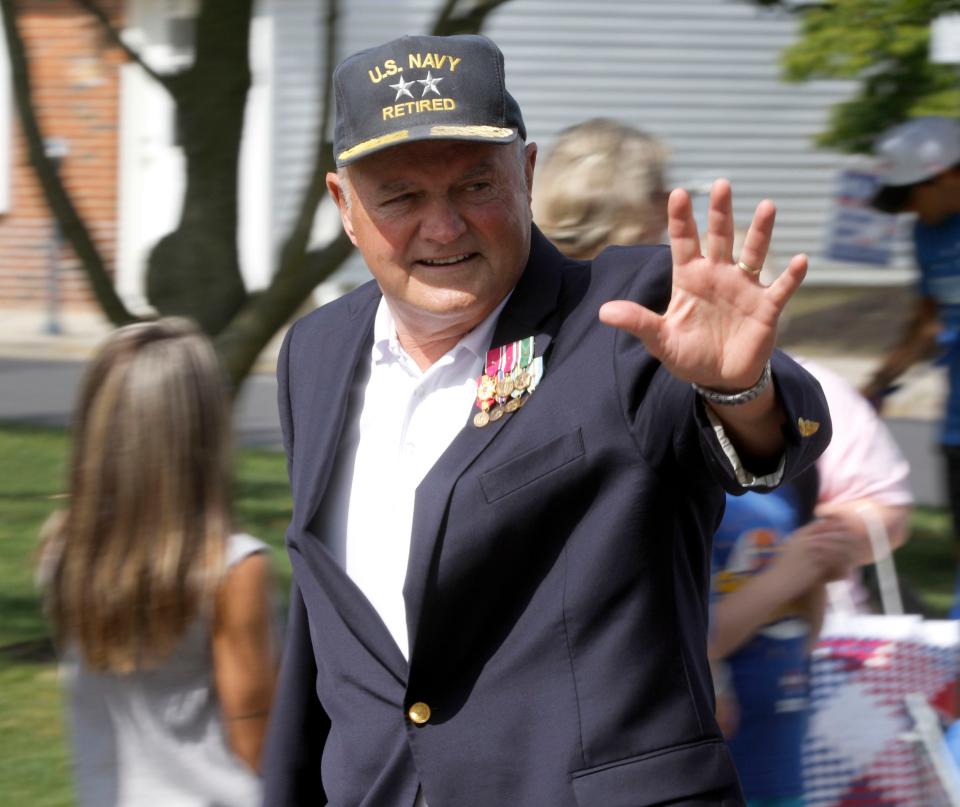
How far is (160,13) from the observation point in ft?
52.9

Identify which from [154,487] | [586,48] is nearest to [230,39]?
[154,487]

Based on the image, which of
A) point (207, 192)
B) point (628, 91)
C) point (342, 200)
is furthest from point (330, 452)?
point (628, 91)

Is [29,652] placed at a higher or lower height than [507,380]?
lower

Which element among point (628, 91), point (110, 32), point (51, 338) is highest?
point (110, 32)

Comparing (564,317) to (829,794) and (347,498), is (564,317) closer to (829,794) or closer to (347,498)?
(347,498)

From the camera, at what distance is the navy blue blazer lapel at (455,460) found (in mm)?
2172

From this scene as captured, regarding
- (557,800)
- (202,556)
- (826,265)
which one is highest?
(557,800)

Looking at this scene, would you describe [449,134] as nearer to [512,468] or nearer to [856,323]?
[512,468]

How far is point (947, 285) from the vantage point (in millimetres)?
5594

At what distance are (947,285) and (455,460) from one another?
3812 mm

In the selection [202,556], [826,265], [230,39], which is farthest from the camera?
[826,265]

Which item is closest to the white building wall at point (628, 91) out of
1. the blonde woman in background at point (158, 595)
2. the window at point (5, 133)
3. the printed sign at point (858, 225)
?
the window at point (5, 133)

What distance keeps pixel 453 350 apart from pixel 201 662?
0.95 metres

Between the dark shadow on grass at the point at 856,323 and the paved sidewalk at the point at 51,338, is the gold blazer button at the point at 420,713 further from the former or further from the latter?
the dark shadow on grass at the point at 856,323
